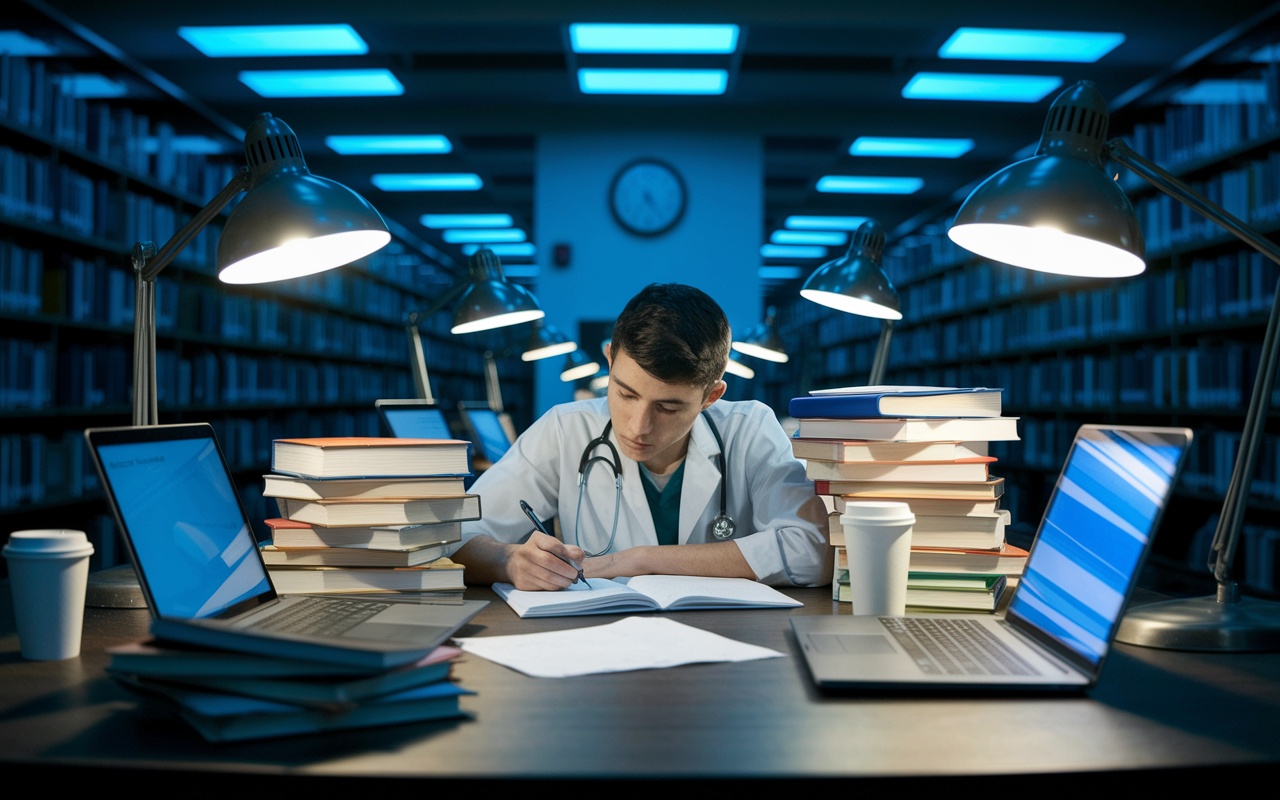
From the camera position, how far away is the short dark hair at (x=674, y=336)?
1.41 metres

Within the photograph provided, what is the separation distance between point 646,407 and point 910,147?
6458 mm

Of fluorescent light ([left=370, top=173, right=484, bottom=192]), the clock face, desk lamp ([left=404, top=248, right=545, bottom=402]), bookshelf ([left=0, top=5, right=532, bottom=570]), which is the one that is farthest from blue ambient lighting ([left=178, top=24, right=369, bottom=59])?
desk lamp ([left=404, top=248, right=545, bottom=402])

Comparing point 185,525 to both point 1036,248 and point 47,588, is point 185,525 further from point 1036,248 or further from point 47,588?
point 1036,248

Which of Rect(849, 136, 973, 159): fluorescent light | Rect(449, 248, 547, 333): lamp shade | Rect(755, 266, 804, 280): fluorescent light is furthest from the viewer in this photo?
Rect(755, 266, 804, 280): fluorescent light

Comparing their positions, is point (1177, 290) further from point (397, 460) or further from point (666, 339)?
Result: point (397, 460)

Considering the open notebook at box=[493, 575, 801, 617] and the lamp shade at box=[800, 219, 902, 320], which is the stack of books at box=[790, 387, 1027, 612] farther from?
the lamp shade at box=[800, 219, 902, 320]

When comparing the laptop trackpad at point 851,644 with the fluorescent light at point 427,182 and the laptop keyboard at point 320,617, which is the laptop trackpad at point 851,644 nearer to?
the laptop keyboard at point 320,617

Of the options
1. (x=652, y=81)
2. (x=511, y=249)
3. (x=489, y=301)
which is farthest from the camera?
(x=511, y=249)

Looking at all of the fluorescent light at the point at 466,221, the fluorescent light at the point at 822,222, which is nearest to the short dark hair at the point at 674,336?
the fluorescent light at the point at 466,221

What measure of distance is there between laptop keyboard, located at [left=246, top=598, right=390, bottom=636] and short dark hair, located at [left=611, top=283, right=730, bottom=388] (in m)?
0.59

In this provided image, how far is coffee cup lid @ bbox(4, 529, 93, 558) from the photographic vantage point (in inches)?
34.9

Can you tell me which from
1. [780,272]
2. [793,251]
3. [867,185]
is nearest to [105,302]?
[867,185]

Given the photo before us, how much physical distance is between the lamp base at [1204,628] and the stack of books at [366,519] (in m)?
0.85

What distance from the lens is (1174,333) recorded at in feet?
12.8
